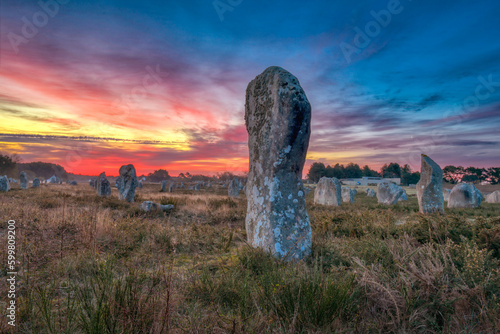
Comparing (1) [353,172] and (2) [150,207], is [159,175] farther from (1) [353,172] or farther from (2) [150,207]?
(2) [150,207]

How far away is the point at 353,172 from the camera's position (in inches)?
3169

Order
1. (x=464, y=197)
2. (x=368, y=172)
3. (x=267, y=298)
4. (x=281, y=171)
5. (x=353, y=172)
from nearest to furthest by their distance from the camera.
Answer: (x=267, y=298)
(x=281, y=171)
(x=464, y=197)
(x=353, y=172)
(x=368, y=172)

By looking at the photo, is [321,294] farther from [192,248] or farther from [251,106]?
[251,106]

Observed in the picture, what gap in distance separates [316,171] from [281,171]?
70830mm

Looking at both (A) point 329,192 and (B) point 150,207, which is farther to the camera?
(A) point 329,192

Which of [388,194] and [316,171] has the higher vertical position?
[316,171]

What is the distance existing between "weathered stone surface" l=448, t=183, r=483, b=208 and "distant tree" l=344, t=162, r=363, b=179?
64.4 meters

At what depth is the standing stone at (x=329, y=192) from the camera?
658 inches

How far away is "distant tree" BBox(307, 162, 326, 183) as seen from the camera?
72.6 m

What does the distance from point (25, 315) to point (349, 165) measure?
88634 millimetres

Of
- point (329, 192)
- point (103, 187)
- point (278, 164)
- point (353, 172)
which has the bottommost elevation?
point (329, 192)

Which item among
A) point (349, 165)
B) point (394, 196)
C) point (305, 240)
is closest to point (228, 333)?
point (305, 240)

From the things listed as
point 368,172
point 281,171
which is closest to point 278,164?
point 281,171

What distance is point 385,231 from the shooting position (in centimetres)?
620
